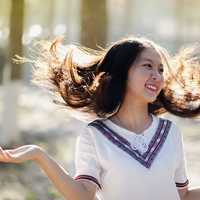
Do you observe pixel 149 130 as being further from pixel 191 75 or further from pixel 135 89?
pixel 191 75

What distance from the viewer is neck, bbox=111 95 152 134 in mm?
Answer: 3037

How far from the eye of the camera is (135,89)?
3.01 meters

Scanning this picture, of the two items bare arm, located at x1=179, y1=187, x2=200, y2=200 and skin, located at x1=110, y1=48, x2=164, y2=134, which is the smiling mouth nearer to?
skin, located at x1=110, y1=48, x2=164, y2=134

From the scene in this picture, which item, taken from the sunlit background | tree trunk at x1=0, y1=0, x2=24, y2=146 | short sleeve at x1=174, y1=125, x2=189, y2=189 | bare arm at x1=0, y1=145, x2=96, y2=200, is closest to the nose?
short sleeve at x1=174, y1=125, x2=189, y2=189

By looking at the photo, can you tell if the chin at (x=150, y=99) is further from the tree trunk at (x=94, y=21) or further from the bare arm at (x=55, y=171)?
the tree trunk at (x=94, y=21)

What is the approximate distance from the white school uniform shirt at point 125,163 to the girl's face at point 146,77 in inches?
5.9

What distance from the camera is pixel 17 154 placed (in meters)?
2.60

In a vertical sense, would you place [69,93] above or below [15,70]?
above

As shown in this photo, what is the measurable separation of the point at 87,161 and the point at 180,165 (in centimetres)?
42

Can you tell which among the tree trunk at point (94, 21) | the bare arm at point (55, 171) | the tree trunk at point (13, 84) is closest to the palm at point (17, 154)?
the bare arm at point (55, 171)

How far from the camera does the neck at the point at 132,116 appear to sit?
9.96ft

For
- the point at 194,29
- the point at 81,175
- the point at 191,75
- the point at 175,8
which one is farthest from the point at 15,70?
the point at 194,29

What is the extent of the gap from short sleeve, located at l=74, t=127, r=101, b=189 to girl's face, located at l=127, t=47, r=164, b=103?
25cm

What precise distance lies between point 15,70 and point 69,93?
15.4ft
